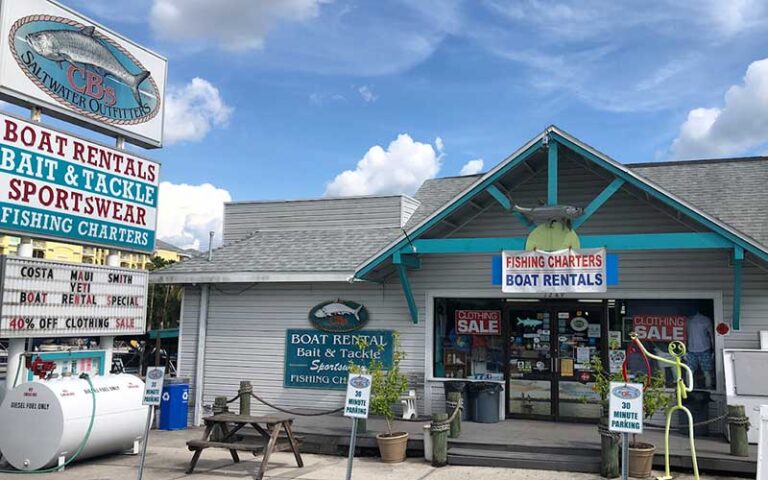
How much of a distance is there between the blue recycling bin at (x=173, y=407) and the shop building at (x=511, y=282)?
0.57 meters

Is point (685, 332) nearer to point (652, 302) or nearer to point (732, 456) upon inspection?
point (652, 302)

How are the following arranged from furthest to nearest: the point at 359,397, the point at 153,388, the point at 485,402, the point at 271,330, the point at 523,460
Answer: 1. the point at 271,330
2. the point at 485,402
3. the point at 523,460
4. the point at 153,388
5. the point at 359,397

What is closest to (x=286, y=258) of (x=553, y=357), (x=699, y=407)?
(x=553, y=357)

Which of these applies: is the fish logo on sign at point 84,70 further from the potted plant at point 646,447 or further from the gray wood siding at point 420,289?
the potted plant at point 646,447

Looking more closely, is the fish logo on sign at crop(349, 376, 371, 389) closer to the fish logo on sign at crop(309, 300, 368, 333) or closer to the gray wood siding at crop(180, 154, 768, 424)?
the gray wood siding at crop(180, 154, 768, 424)

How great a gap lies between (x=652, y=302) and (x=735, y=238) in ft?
8.11

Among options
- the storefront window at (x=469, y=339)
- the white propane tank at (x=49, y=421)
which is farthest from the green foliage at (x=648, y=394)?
the white propane tank at (x=49, y=421)

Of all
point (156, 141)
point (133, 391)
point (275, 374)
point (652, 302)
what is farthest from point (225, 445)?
point (652, 302)

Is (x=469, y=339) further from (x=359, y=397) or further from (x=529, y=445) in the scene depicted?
(x=359, y=397)

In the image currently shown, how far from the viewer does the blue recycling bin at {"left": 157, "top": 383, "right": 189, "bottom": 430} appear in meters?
14.5

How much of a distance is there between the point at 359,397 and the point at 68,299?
5123 millimetres

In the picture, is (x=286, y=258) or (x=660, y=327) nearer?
(x=660, y=327)

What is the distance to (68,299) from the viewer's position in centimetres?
1090

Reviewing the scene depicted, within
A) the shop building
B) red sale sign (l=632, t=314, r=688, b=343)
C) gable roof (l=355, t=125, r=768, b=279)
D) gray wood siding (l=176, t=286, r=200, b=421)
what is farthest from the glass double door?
gray wood siding (l=176, t=286, r=200, b=421)
